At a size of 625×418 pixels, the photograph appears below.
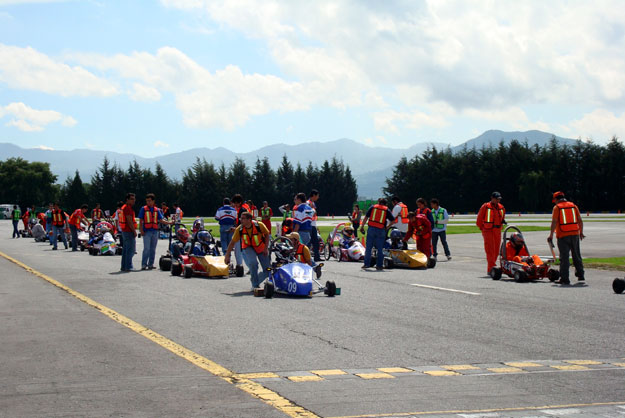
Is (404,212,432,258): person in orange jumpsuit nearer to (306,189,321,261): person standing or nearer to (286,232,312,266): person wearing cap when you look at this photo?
(306,189,321,261): person standing

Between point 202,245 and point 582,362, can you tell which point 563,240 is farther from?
point 582,362

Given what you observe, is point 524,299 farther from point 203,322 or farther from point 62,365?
point 62,365

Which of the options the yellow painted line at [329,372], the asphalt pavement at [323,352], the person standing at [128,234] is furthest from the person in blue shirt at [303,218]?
the yellow painted line at [329,372]

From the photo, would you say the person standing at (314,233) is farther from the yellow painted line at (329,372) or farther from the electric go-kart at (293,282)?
the yellow painted line at (329,372)

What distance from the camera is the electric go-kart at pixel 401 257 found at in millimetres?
21250

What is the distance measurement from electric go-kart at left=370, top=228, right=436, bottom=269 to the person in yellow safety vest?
6.78m

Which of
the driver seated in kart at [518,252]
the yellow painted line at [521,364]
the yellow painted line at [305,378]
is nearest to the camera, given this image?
the yellow painted line at [305,378]

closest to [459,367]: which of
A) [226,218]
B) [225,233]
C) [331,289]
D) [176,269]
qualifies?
[331,289]

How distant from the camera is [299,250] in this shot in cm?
1571

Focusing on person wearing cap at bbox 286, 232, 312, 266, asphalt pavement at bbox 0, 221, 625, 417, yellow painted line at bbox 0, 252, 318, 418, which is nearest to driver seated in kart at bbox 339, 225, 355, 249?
person wearing cap at bbox 286, 232, 312, 266

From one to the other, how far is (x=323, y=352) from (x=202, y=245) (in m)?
11.2

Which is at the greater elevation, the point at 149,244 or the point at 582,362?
the point at 149,244

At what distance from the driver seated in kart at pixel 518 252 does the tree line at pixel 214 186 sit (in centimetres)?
8864

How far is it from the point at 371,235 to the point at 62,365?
13766 millimetres
